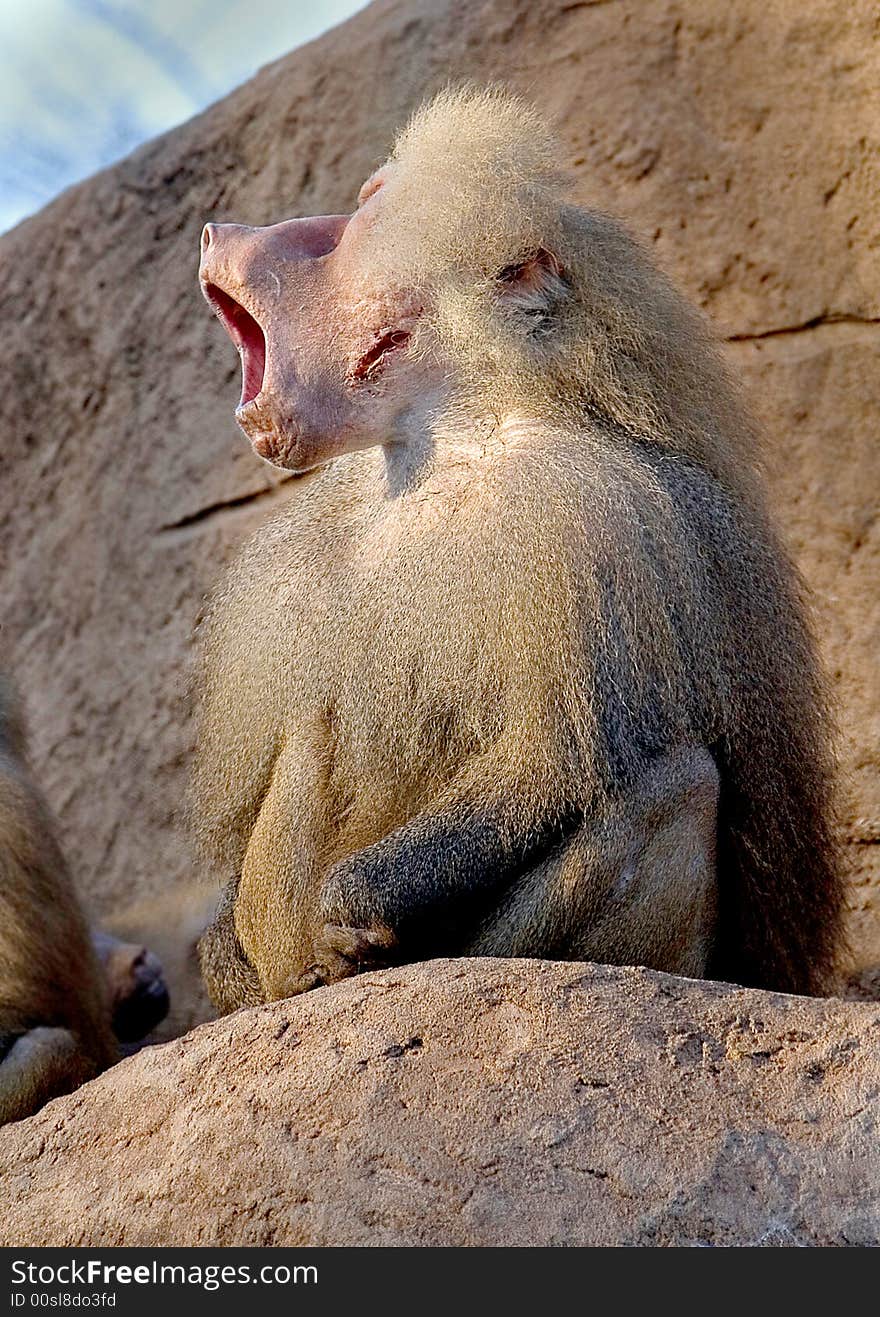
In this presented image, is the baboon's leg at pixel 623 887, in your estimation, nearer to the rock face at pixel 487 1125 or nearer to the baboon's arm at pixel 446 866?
the baboon's arm at pixel 446 866

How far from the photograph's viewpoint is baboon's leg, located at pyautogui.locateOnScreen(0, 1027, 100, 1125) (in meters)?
2.89

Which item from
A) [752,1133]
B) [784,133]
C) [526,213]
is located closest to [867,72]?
[784,133]

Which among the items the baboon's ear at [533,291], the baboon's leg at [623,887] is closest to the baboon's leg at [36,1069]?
the baboon's leg at [623,887]

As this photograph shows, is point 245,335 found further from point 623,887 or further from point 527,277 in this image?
point 623,887

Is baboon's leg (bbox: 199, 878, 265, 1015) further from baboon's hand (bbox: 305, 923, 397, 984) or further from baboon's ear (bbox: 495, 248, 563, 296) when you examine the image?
baboon's ear (bbox: 495, 248, 563, 296)

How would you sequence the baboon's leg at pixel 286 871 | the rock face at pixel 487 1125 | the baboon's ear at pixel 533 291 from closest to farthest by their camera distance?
the rock face at pixel 487 1125 < the baboon's leg at pixel 286 871 < the baboon's ear at pixel 533 291

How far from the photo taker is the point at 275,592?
2859 millimetres

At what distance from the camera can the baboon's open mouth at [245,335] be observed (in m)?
2.78

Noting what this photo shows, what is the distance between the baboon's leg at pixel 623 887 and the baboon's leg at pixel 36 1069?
963mm

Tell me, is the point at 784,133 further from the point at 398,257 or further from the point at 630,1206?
the point at 630,1206

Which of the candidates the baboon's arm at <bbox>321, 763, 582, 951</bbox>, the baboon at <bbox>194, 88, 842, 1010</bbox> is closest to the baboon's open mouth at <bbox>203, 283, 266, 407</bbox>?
the baboon at <bbox>194, 88, 842, 1010</bbox>

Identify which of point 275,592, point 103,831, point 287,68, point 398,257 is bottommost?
point 103,831

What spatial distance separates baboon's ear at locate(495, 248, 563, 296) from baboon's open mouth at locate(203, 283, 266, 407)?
1.28 ft

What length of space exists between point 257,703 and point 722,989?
3.14ft
